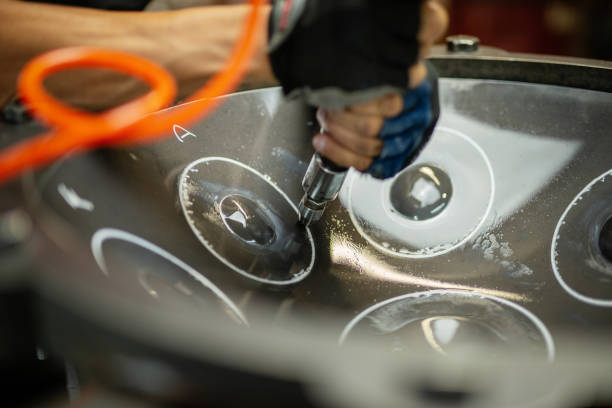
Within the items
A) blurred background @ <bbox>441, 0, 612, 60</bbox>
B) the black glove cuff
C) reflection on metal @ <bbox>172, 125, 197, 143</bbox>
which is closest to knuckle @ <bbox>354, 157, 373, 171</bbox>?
the black glove cuff

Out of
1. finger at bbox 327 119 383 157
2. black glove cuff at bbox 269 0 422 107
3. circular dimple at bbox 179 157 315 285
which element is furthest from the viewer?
circular dimple at bbox 179 157 315 285

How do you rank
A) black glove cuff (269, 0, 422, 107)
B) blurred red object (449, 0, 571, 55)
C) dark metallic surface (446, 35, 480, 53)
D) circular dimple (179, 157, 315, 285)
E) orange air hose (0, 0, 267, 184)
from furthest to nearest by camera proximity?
blurred red object (449, 0, 571, 55) → dark metallic surface (446, 35, 480, 53) → circular dimple (179, 157, 315, 285) → black glove cuff (269, 0, 422, 107) → orange air hose (0, 0, 267, 184)

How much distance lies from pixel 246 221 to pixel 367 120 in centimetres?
22

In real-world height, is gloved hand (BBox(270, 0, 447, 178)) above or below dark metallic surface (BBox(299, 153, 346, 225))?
above

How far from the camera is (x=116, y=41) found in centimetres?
74

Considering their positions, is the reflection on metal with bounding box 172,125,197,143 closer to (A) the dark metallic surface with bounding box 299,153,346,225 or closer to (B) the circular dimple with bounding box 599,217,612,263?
(A) the dark metallic surface with bounding box 299,153,346,225

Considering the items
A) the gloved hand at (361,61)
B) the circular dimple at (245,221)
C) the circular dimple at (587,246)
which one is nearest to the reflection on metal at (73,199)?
the circular dimple at (245,221)

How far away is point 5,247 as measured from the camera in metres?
0.43

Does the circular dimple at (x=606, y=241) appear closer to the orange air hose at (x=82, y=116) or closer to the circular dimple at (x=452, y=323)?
the circular dimple at (x=452, y=323)

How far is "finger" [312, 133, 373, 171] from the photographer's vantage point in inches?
25.2

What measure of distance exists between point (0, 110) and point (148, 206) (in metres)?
0.18

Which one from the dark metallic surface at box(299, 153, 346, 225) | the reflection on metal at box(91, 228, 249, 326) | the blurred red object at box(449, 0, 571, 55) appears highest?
the blurred red object at box(449, 0, 571, 55)

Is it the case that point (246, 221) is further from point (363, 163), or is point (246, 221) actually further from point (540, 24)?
point (540, 24)

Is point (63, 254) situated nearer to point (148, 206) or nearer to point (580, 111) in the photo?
point (148, 206)
